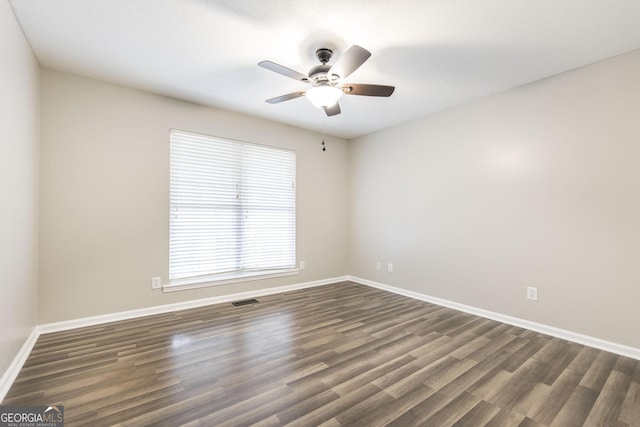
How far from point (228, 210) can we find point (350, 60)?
2.51m

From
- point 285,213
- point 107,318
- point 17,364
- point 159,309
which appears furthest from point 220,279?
point 17,364

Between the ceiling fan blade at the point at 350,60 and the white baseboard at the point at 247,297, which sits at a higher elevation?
the ceiling fan blade at the point at 350,60

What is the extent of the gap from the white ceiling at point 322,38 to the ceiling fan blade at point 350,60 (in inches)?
10.8

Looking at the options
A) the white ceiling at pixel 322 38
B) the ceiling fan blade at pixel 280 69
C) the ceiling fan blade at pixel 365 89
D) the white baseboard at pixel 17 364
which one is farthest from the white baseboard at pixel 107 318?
the ceiling fan blade at pixel 365 89

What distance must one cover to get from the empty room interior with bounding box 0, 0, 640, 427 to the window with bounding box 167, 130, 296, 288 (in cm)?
3

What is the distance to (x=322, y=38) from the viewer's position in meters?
2.17

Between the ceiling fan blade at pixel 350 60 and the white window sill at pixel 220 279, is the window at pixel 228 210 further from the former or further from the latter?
the ceiling fan blade at pixel 350 60

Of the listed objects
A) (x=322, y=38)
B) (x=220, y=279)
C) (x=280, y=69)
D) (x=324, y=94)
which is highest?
(x=322, y=38)

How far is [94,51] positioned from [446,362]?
3.85 meters

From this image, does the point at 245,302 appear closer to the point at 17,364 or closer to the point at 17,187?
the point at 17,364

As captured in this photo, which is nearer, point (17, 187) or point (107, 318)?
point (17, 187)

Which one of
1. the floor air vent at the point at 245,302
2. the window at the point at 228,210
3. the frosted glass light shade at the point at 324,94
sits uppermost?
the frosted glass light shade at the point at 324,94

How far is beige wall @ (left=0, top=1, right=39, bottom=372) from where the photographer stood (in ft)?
5.69

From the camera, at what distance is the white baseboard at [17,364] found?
5.65ft
